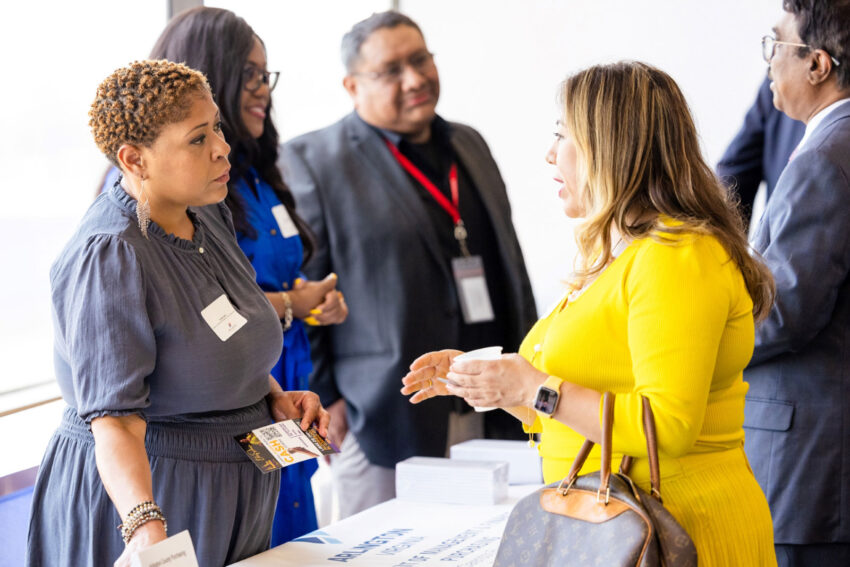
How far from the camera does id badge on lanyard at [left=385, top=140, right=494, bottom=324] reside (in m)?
3.13

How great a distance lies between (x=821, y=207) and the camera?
1.96 m

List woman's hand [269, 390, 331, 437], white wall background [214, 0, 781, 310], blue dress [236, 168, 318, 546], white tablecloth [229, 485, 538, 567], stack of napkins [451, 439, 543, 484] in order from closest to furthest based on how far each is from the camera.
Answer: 1. white tablecloth [229, 485, 538, 567]
2. woman's hand [269, 390, 331, 437]
3. blue dress [236, 168, 318, 546]
4. stack of napkins [451, 439, 543, 484]
5. white wall background [214, 0, 781, 310]

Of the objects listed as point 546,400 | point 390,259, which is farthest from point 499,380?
point 390,259

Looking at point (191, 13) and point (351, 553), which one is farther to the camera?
point (191, 13)

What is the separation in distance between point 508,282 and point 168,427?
1832mm

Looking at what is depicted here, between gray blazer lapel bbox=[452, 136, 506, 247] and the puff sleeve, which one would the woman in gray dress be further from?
gray blazer lapel bbox=[452, 136, 506, 247]

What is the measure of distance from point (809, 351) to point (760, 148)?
67.0 inches

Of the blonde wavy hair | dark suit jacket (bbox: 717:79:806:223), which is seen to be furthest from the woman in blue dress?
dark suit jacket (bbox: 717:79:806:223)

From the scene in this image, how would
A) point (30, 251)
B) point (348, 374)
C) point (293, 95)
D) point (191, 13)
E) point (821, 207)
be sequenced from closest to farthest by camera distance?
point (821, 207) → point (191, 13) → point (30, 251) → point (348, 374) → point (293, 95)

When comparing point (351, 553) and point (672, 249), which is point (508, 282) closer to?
point (351, 553)

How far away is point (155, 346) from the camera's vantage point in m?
1.54

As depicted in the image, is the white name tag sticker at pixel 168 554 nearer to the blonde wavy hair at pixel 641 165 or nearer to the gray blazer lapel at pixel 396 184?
the blonde wavy hair at pixel 641 165

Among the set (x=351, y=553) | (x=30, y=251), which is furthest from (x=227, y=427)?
(x=30, y=251)

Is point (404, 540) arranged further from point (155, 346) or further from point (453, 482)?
point (155, 346)
